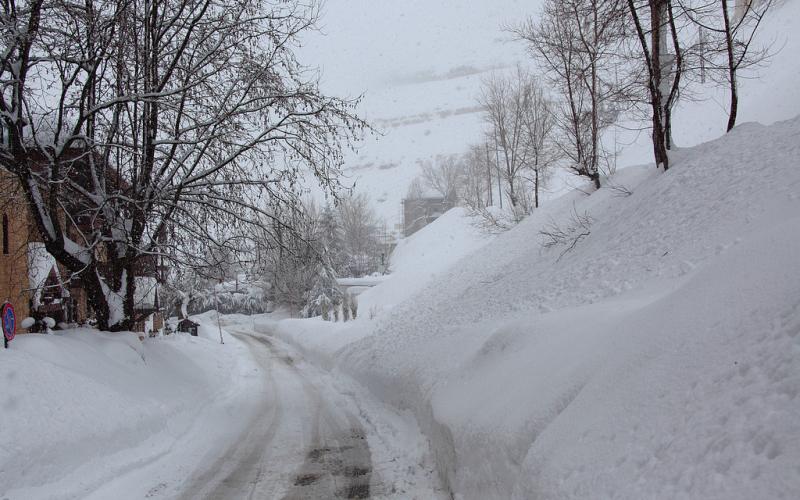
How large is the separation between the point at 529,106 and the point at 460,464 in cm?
2448

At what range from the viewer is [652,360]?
3.83 m

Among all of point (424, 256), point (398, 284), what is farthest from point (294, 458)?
point (424, 256)

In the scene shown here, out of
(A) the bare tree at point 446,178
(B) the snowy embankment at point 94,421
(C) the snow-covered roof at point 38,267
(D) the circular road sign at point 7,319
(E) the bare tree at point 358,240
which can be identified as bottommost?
(B) the snowy embankment at point 94,421

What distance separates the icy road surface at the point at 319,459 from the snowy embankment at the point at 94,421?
506 mm

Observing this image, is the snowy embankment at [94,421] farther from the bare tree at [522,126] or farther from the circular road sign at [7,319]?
the bare tree at [522,126]

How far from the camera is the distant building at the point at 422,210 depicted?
67.9 metres

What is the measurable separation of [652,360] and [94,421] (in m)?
6.63

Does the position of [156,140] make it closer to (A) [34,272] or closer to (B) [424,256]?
(A) [34,272]

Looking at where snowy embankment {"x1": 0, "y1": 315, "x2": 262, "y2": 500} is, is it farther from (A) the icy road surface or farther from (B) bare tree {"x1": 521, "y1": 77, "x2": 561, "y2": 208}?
(B) bare tree {"x1": 521, "y1": 77, "x2": 561, "y2": 208}

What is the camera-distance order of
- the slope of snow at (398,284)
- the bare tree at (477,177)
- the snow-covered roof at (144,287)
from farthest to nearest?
the bare tree at (477,177)
the slope of snow at (398,284)
the snow-covered roof at (144,287)

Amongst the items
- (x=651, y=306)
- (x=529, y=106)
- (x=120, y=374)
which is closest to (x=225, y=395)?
(x=120, y=374)

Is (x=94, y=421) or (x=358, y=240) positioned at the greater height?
(x=358, y=240)

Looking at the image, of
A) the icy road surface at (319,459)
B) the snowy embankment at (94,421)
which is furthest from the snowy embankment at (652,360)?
the snowy embankment at (94,421)

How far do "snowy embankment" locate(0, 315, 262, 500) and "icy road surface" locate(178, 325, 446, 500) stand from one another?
0.51 metres
